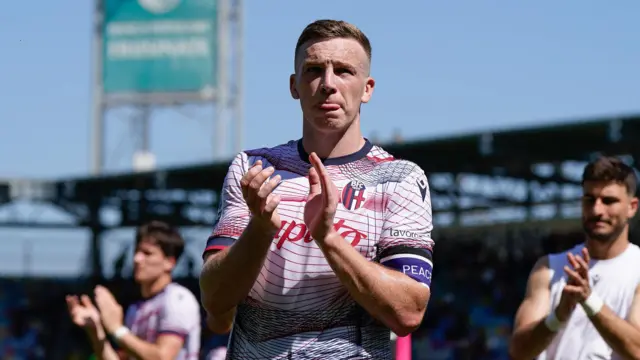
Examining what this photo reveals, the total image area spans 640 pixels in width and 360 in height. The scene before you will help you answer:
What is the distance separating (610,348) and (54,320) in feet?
87.5

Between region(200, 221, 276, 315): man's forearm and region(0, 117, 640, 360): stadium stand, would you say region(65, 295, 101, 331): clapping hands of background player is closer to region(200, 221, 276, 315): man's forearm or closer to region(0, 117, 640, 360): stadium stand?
region(200, 221, 276, 315): man's forearm

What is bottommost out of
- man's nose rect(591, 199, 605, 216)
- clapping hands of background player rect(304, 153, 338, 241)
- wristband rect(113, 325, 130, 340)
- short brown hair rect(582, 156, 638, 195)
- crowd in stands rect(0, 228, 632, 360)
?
crowd in stands rect(0, 228, 632, 360)

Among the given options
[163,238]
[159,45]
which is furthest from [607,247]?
[159,45]

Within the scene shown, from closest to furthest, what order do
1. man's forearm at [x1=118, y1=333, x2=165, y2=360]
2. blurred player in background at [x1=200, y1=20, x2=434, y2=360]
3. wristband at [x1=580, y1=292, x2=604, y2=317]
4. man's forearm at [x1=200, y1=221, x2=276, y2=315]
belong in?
man's forearm at [x1=200, y1=221, x2=276, y2=315] < blurred player in background at [x1=200, y1=20, x2=434, y2=360] < wristband at [x1=580, y1=292, x2=604, y2=317] < man's forearm at [x1=118, y1=333, x2=165, y2=360]

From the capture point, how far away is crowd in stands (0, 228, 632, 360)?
22.9 m

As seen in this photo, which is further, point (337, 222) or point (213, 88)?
point (213, 88)

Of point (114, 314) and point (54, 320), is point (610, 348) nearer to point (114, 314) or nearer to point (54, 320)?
point (114, 314)

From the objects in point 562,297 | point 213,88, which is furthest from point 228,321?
point 213,88

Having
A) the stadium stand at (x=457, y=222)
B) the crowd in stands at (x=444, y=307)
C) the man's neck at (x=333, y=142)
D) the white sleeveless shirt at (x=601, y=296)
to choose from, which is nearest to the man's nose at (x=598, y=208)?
the white sleeveless shirt at (x=601, y=296)

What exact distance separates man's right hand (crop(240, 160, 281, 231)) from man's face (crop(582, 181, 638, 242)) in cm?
336

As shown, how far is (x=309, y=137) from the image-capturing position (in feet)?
13.5

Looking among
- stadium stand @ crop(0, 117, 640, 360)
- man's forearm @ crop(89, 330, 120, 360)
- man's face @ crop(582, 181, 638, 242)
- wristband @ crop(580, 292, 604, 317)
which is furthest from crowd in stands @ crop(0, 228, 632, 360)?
wristband @ crop(580, 292, 604, 317)

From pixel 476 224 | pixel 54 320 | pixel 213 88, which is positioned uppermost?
pixel 213 88

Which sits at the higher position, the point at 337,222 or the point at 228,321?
the point at 337,222
